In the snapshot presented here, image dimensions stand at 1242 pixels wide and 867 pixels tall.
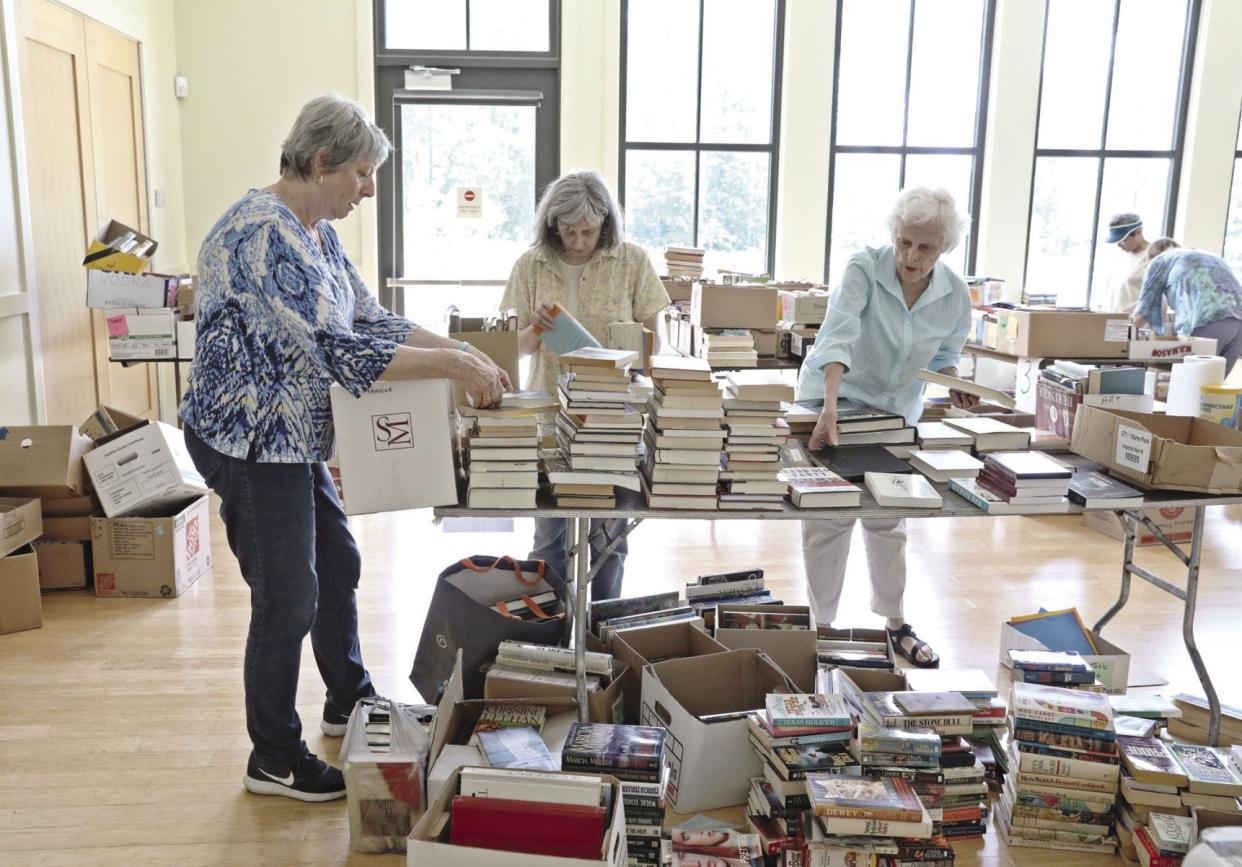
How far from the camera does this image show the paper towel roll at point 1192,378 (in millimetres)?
4910

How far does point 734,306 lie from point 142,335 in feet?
9.45

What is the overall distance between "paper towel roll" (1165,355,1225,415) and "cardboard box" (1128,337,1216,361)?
29 centimetres

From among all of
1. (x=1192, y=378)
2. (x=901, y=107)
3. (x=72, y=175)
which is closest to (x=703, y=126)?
(x=901, y=107)

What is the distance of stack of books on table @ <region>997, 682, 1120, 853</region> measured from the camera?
2371mm

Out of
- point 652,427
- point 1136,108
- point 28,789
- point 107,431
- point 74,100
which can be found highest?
point 1136,108

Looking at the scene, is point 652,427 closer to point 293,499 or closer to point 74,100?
point 293,499

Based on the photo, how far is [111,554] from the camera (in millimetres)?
3879

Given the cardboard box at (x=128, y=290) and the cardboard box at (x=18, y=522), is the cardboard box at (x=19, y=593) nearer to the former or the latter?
the cardboard box at (x=18, y=522)

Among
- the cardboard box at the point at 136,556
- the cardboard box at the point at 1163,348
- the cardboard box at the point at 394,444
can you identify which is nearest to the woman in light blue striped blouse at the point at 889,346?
the cardboard box at the point at 394,444

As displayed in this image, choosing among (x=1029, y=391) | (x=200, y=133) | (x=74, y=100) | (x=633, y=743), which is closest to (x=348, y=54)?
(x=200, y=133)

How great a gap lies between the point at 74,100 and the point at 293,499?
394 cm

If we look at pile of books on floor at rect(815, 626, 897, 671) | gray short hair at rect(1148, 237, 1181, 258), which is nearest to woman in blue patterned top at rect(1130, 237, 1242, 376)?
gray short hair at rect(1148, 237, 1181, 258)

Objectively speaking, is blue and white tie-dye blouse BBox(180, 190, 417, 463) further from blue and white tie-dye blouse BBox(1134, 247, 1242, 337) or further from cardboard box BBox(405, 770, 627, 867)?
blue and white tie-dye blouse BBox(1134, 247, 1242, 337)

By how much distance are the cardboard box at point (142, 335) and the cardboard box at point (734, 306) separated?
8.41ft
